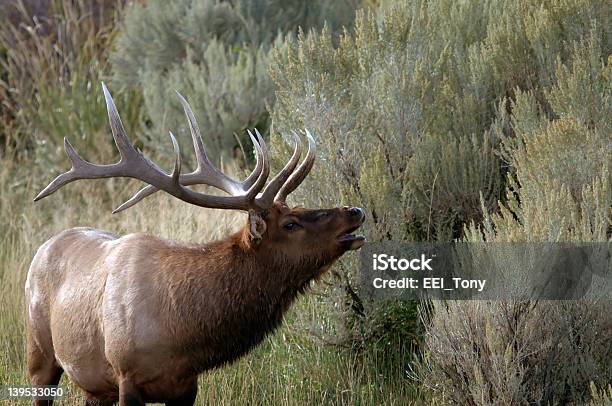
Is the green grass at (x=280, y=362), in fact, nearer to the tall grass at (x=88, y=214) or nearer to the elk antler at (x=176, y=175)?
the tall grass at (x=88, y=214)

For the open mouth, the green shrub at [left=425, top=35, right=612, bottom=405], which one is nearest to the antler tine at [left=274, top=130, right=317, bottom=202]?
the open mouth

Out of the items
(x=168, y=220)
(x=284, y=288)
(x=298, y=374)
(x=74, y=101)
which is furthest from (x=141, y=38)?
(x=284, y=288)

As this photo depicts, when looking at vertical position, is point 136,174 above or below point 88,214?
below

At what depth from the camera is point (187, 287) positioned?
4.19m

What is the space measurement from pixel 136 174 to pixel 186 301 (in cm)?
59

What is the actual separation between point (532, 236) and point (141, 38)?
6475mm

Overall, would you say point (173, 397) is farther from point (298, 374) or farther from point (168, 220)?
point (168, 220)

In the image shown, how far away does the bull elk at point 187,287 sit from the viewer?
4.12 metres

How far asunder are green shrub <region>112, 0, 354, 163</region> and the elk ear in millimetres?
4496

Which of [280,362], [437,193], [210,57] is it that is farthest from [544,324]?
[210,57]

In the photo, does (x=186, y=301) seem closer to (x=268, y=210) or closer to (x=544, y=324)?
(x=268, y=210)

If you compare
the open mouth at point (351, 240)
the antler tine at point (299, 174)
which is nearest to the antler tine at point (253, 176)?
the antler tine at point (299, 174)

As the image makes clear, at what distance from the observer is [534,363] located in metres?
4.28

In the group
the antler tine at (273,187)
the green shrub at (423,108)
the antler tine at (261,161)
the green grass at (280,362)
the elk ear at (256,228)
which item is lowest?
the green grass at (280,362)
